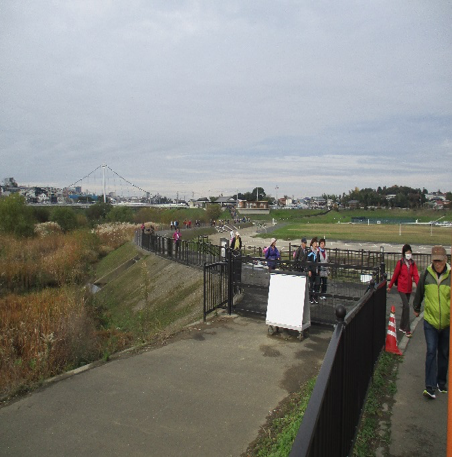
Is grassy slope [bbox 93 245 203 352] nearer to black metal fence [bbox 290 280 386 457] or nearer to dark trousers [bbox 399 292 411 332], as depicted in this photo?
black metal fence [bbox 290 280 386 457]

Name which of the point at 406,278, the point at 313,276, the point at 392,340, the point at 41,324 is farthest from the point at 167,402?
the point at 41,324

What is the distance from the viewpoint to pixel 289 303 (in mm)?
7164

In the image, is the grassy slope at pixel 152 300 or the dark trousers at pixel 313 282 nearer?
the dark trousers at pixel 313 282

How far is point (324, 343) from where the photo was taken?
691 centimetres

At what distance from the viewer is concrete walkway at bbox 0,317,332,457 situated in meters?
3.96

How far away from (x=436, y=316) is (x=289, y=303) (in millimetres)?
2870

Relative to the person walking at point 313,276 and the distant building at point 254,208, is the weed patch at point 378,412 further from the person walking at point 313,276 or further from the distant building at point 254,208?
the distant building at point 254,208

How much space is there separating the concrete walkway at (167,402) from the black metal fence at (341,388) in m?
1.15

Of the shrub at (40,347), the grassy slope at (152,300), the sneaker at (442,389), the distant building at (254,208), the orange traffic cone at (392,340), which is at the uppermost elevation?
the distant building at (254,208)

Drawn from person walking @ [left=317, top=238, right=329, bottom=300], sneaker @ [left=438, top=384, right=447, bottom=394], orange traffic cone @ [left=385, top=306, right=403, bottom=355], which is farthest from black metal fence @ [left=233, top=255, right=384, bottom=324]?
sneaker @ [left=438, top=384, right=447, bottom=394]

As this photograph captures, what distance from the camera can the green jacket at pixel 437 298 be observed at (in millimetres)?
4641

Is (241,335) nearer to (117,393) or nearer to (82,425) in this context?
(117,393)

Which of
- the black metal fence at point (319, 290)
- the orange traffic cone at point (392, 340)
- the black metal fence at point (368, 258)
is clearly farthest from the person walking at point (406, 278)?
the black metal fence at point (368, 258)

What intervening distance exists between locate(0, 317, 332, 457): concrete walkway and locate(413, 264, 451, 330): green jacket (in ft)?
6.32
